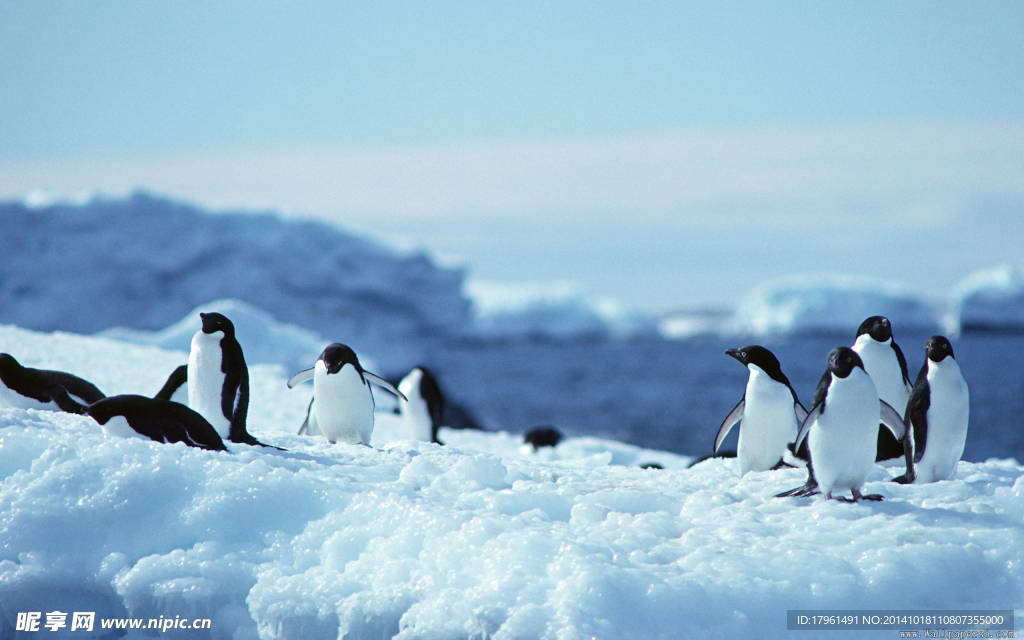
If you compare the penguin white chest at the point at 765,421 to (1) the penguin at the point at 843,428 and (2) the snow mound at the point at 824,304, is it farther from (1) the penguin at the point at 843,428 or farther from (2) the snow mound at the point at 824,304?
(2) the snow mound at the point at 824,304

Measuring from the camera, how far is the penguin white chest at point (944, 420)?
4762 mm

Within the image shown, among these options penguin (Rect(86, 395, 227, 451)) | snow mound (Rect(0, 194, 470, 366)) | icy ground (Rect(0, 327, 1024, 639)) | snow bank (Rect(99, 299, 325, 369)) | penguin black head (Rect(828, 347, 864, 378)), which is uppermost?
snow mound (Rect(0, 194, 470, 366))

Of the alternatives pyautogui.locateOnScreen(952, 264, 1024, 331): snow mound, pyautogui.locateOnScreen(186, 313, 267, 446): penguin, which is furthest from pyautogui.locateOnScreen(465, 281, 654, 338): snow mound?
pyautogui.locateOnScreen(186, 313, 267, 446): penguin

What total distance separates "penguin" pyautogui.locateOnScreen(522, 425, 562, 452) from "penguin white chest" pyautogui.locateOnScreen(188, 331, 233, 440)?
4.31 m

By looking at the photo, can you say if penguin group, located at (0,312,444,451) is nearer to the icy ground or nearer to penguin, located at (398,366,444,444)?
the icy ground

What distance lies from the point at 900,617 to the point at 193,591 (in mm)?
2686

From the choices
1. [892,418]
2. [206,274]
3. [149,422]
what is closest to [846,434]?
[892,418]

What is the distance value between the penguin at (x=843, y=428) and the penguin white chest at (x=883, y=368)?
1140 millimetres

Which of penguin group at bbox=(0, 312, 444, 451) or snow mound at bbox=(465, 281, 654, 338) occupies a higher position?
snow mound at bbox=(465, 281, 654, 338)

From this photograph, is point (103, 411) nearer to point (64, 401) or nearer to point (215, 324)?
point (215, 324)

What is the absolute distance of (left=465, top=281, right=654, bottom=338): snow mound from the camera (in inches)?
2469

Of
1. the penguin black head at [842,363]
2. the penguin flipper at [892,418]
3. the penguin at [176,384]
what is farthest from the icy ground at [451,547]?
the penguin at [176,384]

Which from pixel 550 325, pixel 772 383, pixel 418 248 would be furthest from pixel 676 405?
pixel 550 325

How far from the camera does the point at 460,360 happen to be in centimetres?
6084
